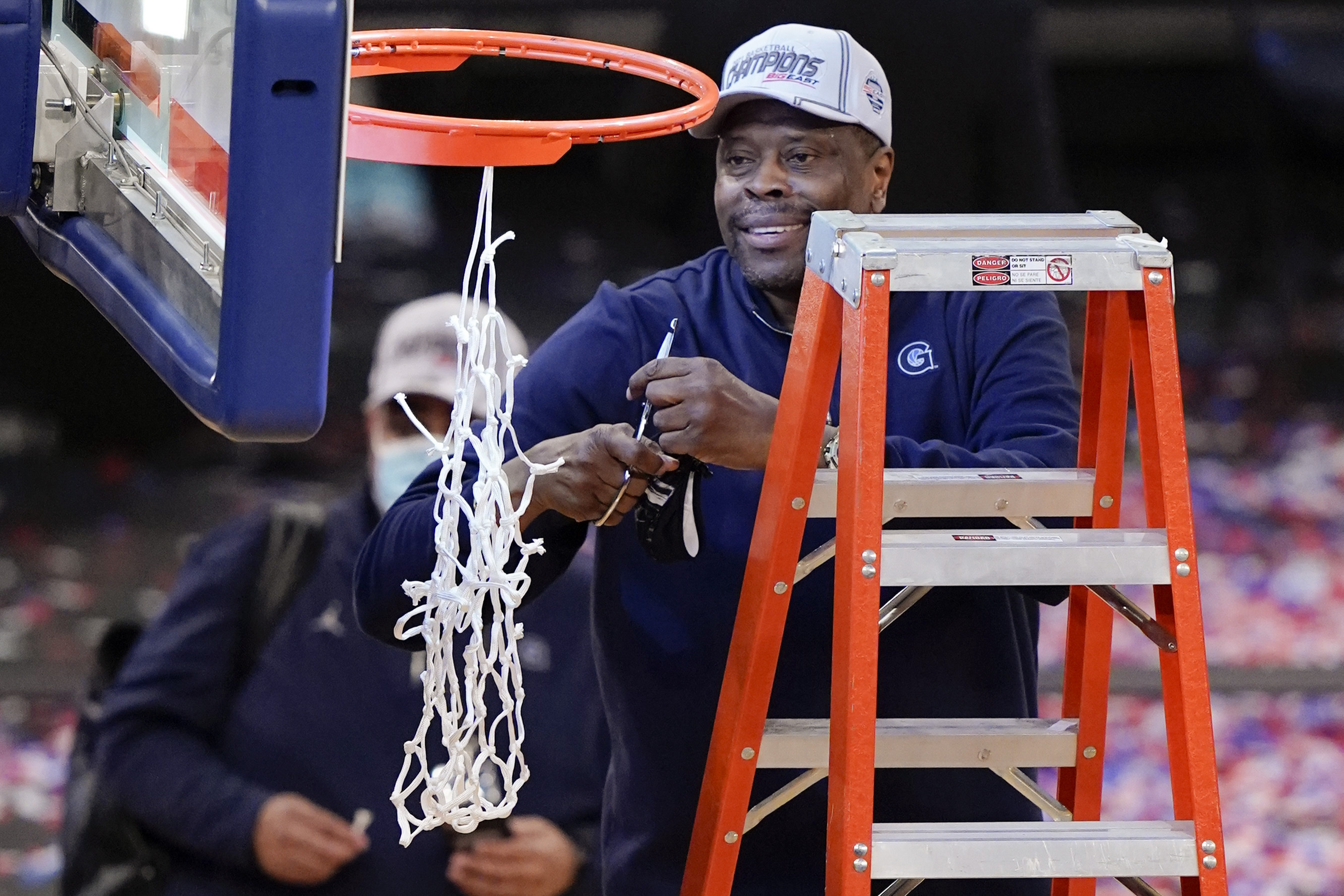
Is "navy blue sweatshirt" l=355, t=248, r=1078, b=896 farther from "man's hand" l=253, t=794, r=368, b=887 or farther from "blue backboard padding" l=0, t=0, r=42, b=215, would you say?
"blue backboard padding" l=0, t=0, r=42, b=215

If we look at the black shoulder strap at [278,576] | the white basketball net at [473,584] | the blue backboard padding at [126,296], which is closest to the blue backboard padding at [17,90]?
the blue backboard padding at [126,296]

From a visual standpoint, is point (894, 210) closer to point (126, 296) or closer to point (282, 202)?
point (126, 296)

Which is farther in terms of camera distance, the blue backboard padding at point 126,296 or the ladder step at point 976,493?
the ladder step at point 976,493

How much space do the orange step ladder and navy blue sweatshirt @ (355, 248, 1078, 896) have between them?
1.04 ft

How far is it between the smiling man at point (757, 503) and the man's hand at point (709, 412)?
0.13 m

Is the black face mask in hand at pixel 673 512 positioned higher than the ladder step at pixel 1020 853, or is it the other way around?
the black face mask in hand at pixel 673 512

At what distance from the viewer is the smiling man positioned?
98.9 inches

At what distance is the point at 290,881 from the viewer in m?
3.20

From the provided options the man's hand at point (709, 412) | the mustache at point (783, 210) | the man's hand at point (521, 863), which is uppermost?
the mustache at point (783, 210)

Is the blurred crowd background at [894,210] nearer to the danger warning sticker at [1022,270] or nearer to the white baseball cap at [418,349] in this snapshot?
the white baseball cap at [418,349]

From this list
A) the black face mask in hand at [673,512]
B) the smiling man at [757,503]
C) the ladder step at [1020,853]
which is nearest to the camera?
the ladder step at [1020,853]

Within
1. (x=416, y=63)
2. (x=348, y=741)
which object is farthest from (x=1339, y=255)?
(x=348, y=741)

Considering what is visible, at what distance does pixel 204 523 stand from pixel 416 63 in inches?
48.1

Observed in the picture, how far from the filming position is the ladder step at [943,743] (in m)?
2.14
